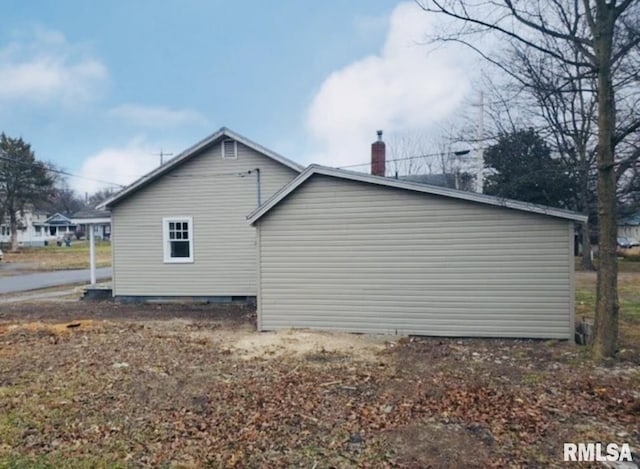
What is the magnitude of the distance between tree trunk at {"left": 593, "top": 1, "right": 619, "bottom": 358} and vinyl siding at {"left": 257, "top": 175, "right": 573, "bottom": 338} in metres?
1.10

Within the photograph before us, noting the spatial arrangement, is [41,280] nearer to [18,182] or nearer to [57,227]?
[18,182]

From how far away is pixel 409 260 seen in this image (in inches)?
340

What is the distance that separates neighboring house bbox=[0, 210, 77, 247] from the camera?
56312 millimetres

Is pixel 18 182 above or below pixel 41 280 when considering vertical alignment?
above

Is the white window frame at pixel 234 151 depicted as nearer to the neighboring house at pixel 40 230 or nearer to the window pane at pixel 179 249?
the window pane at pixel 179 249

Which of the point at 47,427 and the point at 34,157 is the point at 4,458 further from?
the point at 34,157

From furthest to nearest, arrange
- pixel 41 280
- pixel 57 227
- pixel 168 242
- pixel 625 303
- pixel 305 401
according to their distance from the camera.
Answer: pixel 57 227
pixel 41 280
pixel 168 242
pixel 625 303
pixel 305 401

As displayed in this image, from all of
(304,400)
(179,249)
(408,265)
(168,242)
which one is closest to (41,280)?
(168,242)

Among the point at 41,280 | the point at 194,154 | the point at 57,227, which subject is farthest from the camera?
the point at 57,227

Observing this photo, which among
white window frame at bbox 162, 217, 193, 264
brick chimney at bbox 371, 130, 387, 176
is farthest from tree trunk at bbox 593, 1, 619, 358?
white window frame at bbox 162, 217, 193, 264

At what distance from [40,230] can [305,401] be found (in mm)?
73460

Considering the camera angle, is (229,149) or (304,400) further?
(229,149)

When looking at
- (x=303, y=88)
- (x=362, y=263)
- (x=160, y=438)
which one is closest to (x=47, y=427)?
(x=160, y=438)

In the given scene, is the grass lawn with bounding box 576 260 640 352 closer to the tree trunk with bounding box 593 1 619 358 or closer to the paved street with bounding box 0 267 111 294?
the tree trunk with bounding box 593 1 619 358
